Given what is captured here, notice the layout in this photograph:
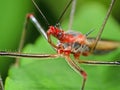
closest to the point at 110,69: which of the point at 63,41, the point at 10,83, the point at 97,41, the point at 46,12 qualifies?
the point at 97,41

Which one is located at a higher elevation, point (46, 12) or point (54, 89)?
point (46, 12)

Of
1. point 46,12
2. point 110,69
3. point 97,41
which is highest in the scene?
point 46,12

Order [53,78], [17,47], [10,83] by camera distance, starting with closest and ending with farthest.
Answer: [10,83] → [53,78] → [17,47]

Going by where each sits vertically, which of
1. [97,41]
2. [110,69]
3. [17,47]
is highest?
[17,47]

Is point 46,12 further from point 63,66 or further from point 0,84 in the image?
point 0,84

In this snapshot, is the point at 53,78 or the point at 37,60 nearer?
the point at 53,78

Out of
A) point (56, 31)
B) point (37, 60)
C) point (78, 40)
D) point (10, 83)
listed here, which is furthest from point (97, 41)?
point (10, 83)

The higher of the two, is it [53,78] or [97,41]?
[97,41]

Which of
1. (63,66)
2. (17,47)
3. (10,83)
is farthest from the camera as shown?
(17,47)

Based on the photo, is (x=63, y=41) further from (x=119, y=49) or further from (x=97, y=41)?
(x=119, y=49)
